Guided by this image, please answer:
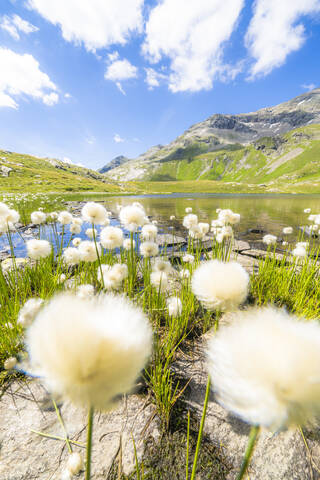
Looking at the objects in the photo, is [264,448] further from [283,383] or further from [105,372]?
[105,372]

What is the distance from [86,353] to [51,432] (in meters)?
1.80

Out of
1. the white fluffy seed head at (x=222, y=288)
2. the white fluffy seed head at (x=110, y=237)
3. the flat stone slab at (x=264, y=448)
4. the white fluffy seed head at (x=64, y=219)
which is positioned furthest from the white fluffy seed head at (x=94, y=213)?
the flat stone slab at (x=264, y=448)

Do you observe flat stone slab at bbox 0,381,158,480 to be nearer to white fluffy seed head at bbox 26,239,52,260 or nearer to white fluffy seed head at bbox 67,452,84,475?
white fluffy seed head at bbox 67,452,84,475

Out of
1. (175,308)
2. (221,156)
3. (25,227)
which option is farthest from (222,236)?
(221,156)

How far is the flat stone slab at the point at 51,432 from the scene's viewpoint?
136 cm

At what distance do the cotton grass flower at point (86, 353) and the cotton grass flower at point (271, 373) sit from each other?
28cm

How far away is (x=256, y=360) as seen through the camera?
0.54 m

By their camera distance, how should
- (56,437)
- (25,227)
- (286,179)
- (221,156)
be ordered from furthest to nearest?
1. (221,156)
2. (286,179)
3. (25,227)
4. (56,437)

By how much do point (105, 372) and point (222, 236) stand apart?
9.30ft

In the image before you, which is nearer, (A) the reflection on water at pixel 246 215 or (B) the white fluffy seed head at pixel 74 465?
(B) the white fluffy seed head at pixel 74 465

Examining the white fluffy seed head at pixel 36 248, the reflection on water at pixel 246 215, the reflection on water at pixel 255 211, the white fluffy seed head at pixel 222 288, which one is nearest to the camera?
the white fluffy seed head at pixel 222 288

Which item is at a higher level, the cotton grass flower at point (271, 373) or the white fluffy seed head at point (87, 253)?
the cotton grass flower at point (271, 373)

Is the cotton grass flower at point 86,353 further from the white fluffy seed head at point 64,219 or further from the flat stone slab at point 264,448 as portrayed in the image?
the white fluffy seed head at point 64,219

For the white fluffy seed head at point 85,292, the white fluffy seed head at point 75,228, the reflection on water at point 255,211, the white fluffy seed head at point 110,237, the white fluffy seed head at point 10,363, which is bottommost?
the reflection on water at point 255,211
